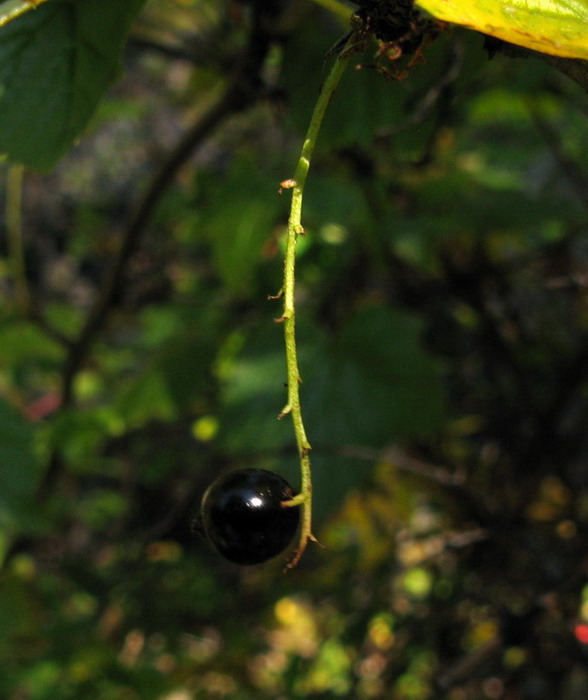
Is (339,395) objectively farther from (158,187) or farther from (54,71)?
(54,71)

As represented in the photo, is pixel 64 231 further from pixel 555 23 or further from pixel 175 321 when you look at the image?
pixel 555 23

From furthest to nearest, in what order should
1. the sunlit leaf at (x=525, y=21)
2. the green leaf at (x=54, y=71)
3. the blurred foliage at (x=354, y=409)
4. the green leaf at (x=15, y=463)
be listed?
the blurred foliage at (x=354, y=409), the green leaf at (x=15, y=463), the green leaf at (x=54, y=71), the sunlit leaf at (x=525, y=21)

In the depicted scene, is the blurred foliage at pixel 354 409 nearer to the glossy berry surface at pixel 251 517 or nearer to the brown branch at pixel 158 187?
the brown branch at pixel 158 187

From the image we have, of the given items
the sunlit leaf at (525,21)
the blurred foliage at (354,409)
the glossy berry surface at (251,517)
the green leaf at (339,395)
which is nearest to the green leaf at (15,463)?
the blurred foliage at (354,409)

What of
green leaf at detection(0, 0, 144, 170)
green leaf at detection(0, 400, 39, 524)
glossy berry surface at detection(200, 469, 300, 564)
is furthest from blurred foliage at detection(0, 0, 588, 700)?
glossy berry surface at detection(200, 469, 300, 564)

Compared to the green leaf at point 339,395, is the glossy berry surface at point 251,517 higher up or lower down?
higher up

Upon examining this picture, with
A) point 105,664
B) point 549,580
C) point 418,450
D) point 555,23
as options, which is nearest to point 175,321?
point 418,450

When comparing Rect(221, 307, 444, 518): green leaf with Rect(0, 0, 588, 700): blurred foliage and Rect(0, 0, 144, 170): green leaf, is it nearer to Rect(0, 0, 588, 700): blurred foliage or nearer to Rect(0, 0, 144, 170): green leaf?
Rect(0, 0, 588, 700): blurred foliage
